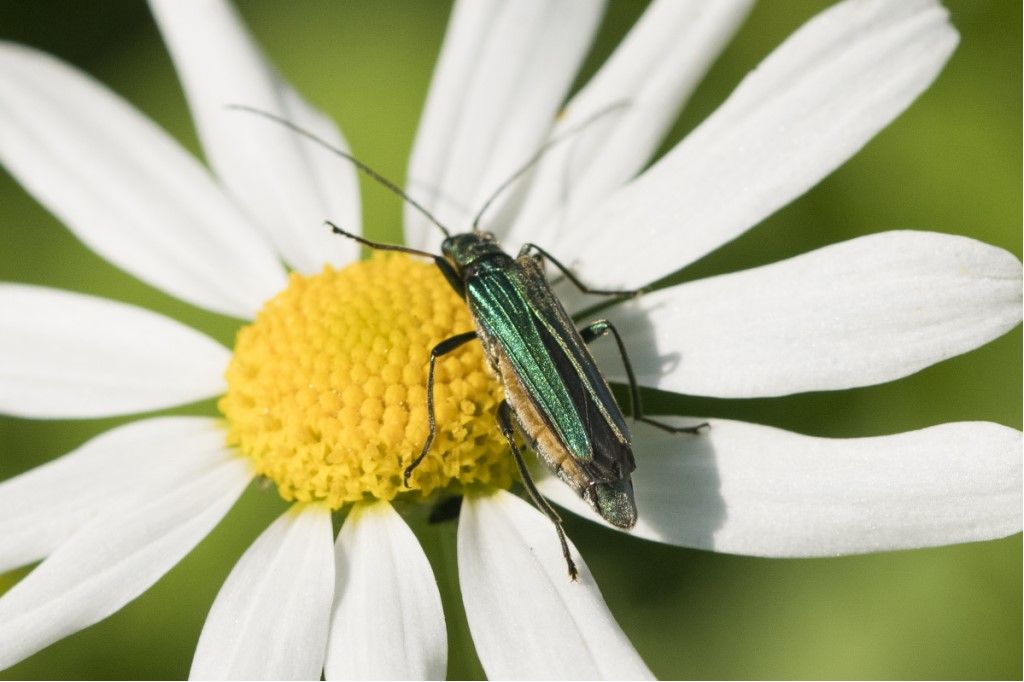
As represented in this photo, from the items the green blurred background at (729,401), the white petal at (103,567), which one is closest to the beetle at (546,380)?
the green blurred background at (729,401)

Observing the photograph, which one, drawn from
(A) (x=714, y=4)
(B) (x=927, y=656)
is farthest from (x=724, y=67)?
(B) (x=927, y=656)

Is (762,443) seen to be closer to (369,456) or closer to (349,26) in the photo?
(369,456)

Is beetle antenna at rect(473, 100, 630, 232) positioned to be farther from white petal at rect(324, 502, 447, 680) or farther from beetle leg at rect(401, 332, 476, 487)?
white petal at rect(324, 502, 447, 680)

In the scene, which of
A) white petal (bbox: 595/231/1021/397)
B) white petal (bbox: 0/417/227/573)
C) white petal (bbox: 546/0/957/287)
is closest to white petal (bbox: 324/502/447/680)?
white petal (bbox: 0/417/227/573)

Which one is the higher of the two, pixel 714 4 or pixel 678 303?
pixel 714 4

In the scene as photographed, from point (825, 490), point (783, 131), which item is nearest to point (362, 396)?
point (825, 490)

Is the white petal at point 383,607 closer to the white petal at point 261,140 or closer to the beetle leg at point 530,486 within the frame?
the beetle leg at point 530,486
